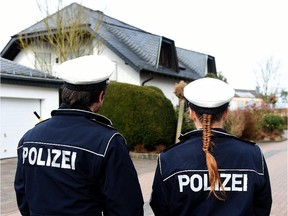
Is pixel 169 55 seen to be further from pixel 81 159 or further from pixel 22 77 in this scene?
pixel 81 159

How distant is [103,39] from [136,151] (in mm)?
9123

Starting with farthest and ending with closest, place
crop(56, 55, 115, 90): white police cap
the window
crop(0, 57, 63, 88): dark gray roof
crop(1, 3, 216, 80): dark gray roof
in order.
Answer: the window
crop(1, 3, 216, 80): dark gray roof
crop(0, 57, 63, 88): dark gray roof
crop(56, 55, 115, 90): white police cap

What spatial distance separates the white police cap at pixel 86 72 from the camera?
2.28 m

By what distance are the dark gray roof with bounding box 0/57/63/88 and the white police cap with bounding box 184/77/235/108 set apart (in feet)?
37.6

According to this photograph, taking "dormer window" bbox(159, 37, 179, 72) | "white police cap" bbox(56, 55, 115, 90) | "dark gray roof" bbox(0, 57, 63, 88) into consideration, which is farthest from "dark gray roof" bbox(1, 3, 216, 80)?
"white police cap" bbox(56, 55, 115, 90)

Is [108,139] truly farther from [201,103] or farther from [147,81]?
[147,81]

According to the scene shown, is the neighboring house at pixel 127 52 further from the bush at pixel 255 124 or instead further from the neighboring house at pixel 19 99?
the neighboring house at pixel 19 99

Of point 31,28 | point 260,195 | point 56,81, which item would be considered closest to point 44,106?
point 56,81

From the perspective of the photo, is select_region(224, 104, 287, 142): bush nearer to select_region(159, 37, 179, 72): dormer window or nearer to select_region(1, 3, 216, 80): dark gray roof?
select_region(1, 3, 216, 80): dark gray roof

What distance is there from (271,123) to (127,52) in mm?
9660

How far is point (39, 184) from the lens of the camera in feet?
7.47

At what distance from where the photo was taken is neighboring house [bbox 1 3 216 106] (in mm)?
22047

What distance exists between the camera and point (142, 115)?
14797mm

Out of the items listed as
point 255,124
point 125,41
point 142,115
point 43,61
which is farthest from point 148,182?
point 125,41
